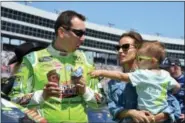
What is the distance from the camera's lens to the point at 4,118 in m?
4.33

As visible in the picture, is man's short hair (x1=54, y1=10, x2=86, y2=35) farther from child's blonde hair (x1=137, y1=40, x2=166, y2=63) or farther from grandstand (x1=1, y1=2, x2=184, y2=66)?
grandstand (x1=1, y1=2, x2=184, y2=66)

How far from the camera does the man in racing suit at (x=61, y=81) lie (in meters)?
3.25

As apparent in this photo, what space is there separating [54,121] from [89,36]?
74259 mm

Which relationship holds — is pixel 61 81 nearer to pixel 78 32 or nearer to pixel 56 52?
pixel 56 52

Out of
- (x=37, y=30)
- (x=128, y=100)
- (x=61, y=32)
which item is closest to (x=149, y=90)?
(x=128, y=100)

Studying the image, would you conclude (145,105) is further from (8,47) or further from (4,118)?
(8,47)

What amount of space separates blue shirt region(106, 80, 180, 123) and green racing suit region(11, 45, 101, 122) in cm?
20

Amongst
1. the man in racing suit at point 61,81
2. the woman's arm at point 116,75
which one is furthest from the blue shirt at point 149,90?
the man in racing suit at point 61,81

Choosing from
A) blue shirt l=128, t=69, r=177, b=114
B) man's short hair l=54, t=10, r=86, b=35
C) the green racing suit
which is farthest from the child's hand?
man's short hair l=54, t=10, r=86, b=35

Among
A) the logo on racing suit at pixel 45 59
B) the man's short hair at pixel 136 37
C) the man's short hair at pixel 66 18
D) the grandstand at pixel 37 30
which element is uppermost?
the grandstand at pixel 37 30

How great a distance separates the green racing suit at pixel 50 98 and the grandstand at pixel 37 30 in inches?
2086

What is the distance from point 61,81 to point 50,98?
0.16 m

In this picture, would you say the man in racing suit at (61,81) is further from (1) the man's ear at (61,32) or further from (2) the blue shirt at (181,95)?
(2) the blue shirt at (181,95)

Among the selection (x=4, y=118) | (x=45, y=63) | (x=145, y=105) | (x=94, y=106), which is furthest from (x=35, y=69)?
(x=4, y=118)
